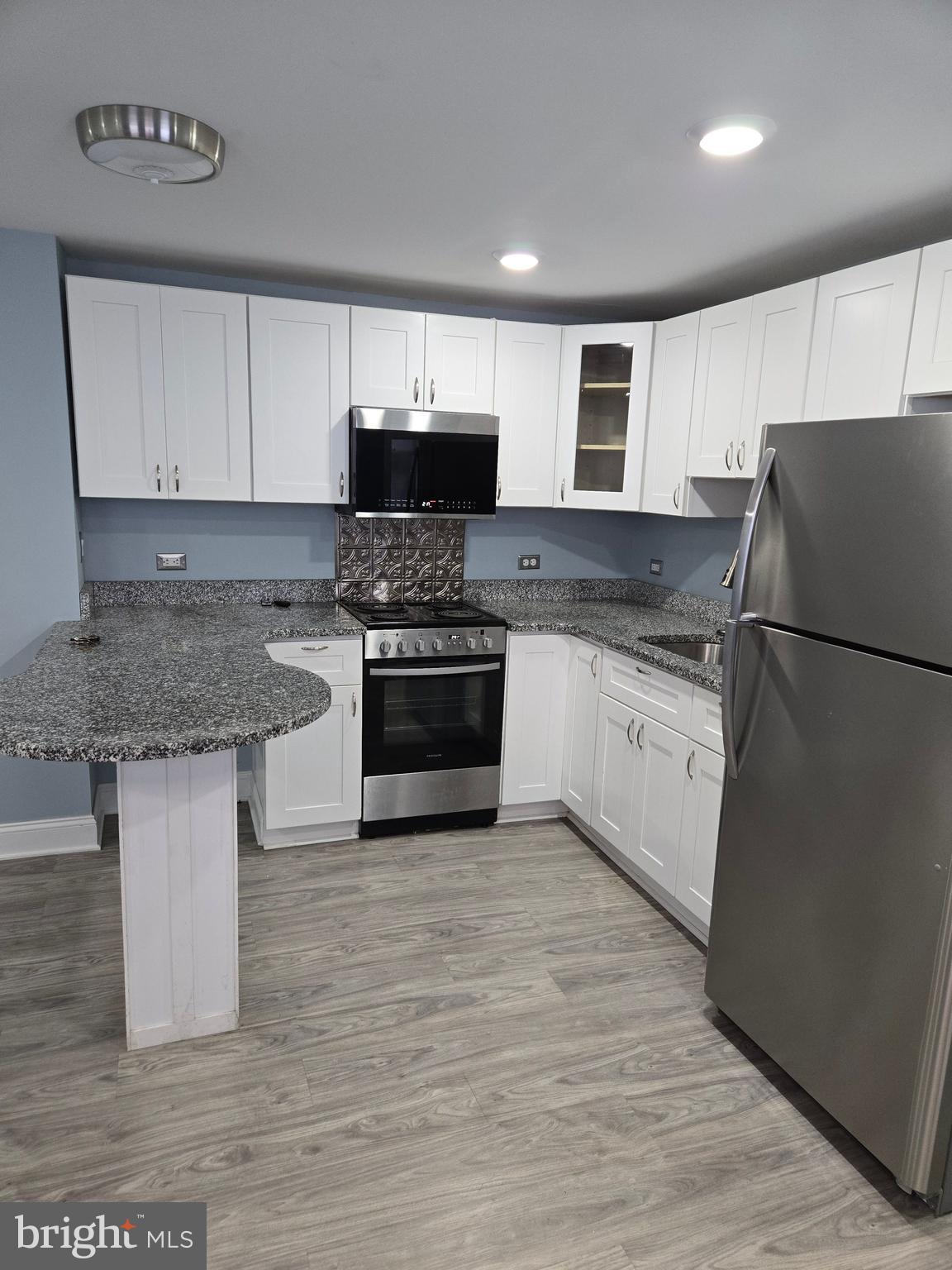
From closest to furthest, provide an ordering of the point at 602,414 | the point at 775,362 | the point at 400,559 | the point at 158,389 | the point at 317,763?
the point at 775,362, the point at 158,389, the point at 317,763, the point at 602,414, the point at 400,559

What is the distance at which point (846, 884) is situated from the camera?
1.91m

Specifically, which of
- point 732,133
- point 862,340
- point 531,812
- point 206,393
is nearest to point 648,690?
point 531,812

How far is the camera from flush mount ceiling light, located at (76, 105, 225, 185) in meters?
1.86

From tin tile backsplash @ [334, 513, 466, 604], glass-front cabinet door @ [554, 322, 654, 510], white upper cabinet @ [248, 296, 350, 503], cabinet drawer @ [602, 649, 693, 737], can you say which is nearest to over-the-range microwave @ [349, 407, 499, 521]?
white upper cabinet @ [248, 296, 350, 503]

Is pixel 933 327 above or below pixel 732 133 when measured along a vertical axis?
below

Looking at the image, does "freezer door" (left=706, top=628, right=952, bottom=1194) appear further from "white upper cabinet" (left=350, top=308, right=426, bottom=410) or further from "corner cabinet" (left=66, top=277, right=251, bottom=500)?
"corner cabinet" (left=66, top=277, right=251, bottom=500)

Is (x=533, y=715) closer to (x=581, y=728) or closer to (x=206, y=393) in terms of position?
(x=581, y=728)

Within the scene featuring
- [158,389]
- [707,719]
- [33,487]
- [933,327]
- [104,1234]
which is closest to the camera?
[104,1234]

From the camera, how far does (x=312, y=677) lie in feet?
7.36

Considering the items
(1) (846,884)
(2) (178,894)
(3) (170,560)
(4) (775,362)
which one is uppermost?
(4) (775,362)

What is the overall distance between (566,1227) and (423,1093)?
0.50 meters

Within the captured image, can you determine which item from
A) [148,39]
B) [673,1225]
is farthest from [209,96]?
[673,1225]

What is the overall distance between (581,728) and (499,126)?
2.40m

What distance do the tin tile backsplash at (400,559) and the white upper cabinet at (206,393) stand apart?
629mm
